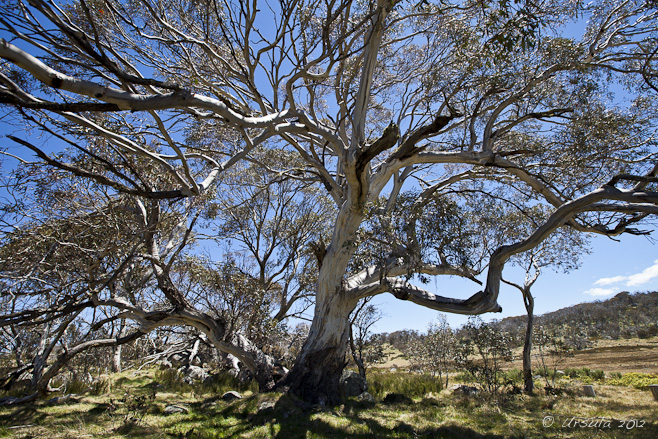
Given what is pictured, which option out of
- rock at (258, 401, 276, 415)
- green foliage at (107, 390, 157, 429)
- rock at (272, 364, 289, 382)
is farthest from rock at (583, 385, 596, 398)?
green foliage at (107, 390, 157, 429)

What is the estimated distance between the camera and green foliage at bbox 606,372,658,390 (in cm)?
1026

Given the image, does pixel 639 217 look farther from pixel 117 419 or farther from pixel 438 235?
pixel 117 419

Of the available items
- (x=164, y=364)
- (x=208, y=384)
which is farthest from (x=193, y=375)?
(x=164, y=364)

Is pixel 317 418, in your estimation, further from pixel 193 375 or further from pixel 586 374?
pixel 586 374

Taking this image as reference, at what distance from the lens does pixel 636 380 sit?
35.9 feet

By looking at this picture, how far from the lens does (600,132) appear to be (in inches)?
287

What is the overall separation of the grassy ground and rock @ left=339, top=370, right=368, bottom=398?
1237mm

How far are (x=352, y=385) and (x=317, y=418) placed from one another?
374 centimetres

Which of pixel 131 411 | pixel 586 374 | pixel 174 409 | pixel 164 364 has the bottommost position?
pixel 586 374

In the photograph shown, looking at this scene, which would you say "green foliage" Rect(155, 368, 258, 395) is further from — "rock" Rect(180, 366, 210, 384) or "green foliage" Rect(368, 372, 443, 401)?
"green foliage" Rect(368, 372, 443, 401)

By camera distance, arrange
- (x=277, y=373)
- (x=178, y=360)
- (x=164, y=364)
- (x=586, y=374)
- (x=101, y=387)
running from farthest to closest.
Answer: (x=586, y=374) → (x=178, y=360) → (x=164, y=364) → (x=277, y=373) → (x=101, y=387)

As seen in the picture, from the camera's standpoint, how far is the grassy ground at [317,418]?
16.6 feet

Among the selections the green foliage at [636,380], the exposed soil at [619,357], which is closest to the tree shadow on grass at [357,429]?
the green foliage at [636,380]

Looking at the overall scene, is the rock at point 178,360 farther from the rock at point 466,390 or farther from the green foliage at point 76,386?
the rock at point 466,390
